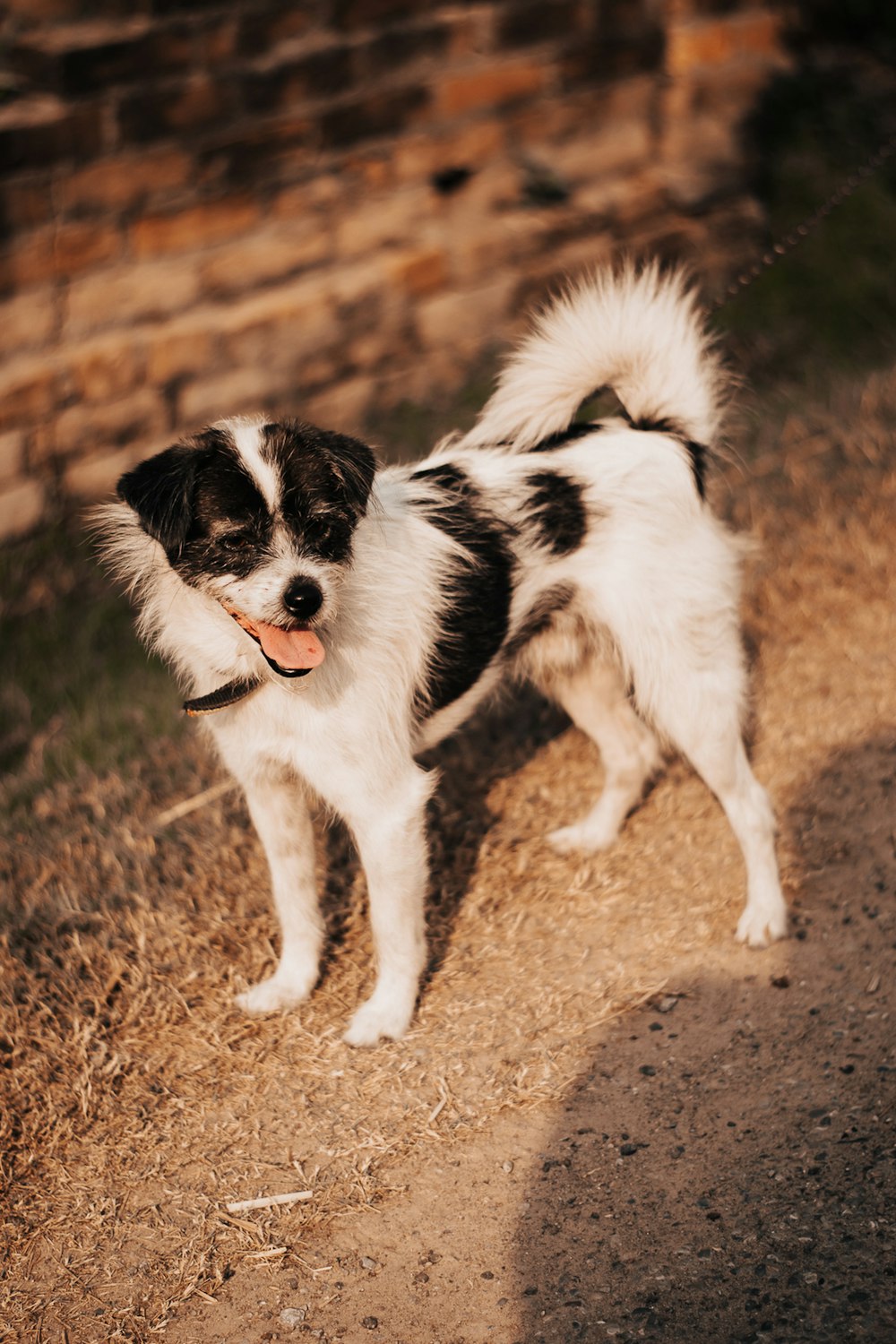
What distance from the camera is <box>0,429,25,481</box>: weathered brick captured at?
18.8 feet

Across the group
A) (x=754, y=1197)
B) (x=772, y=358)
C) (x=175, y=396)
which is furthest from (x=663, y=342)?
(x=772, y=358)

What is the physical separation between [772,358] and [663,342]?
3.93m

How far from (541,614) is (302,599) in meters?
0.98

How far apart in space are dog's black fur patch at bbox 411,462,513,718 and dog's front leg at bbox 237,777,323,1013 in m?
0.44

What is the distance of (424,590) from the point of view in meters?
3.37

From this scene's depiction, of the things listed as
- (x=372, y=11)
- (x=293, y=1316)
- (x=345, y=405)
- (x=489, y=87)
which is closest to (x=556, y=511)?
(x=293, y=1316)

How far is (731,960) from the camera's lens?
3.71 metres

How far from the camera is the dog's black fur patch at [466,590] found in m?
3.44

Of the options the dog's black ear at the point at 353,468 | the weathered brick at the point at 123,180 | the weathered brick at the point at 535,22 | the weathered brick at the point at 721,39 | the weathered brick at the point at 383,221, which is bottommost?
the weathered brick at the point at 383,221

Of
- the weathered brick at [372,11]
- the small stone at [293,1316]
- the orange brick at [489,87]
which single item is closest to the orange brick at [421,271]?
the orange brick at [489,87]

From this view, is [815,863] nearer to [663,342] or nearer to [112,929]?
[663,342]

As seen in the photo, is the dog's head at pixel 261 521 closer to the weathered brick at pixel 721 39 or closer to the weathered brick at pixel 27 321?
the weathered brick at pixel 27 321

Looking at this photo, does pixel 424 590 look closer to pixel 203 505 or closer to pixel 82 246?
pixel 203 505

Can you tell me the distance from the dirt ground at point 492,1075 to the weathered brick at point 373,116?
333cm
